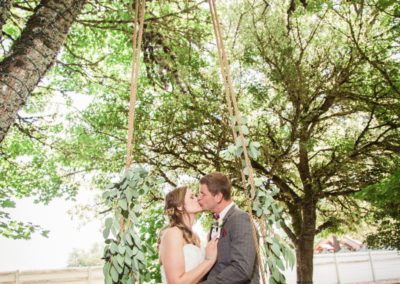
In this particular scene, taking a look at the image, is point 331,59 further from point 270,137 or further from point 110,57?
point 110,57

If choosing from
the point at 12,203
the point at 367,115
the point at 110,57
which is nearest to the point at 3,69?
the point at 12,203

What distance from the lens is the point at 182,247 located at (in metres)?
2.35

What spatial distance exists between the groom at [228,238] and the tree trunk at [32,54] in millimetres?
1302

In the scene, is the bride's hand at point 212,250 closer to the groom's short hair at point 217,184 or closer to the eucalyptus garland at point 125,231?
the groom's short hair at point 217,184

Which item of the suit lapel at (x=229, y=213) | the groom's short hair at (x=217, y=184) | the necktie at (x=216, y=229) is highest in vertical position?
the groom's short hair at (x=217, y=184)

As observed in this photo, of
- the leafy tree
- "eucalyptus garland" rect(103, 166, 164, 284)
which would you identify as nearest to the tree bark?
"eucalyptus garland" rect(103, 166, 164, 284)

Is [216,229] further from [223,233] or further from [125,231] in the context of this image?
[125,231]

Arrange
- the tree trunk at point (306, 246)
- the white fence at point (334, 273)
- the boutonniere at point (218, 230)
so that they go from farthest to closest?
the white fence at point (334, 273) → the tree trunk at point (306, 246) → the boutonniere at point (218, 230)

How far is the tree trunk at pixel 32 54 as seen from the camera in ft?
7.07

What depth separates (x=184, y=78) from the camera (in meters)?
6.93

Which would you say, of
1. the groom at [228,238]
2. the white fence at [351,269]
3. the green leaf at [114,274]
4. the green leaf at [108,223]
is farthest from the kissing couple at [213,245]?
the white fence at [351,269]

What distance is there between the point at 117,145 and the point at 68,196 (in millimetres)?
1792

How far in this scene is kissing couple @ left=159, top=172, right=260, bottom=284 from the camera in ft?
6.95

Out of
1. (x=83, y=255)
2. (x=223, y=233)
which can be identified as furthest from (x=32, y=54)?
(x=83, y=255)
